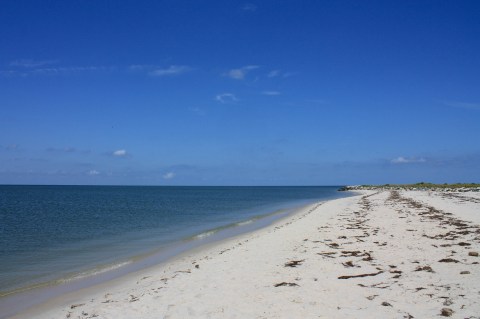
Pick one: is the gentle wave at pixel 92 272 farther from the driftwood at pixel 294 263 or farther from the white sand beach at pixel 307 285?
the driftwood at pixel 294 263

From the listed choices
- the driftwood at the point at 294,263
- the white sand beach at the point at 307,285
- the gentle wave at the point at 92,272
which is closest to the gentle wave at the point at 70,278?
the gentle wave at the point at 92,272

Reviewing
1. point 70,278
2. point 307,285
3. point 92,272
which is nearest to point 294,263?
point 307,285

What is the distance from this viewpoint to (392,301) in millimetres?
8352

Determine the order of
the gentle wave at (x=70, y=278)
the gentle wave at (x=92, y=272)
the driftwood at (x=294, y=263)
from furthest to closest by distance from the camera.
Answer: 1. the gentle wave at (x=92, y=272)
2. the driftwood at (x=294, y=263)
3. the gentle wave at (x=70, y=278)

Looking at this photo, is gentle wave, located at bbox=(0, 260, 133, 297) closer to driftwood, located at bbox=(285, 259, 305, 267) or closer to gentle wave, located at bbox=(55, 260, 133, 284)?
gentle wave, located at bbox=(55, 260, 133, 284)

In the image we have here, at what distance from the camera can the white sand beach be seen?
8192mm

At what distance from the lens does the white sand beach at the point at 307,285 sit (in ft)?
26.9

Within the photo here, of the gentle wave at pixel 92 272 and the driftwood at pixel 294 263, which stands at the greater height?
the driftwood at pixel 294 263

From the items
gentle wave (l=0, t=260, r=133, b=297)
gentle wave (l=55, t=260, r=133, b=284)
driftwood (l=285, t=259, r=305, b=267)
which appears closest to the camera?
gentle wave (l=0, t=260, r=133, b=297)

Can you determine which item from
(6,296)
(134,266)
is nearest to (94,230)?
(134,266)

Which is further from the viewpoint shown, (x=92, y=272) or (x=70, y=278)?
(x=92, y=272)

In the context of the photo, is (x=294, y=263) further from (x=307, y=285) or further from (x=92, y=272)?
(x=92, y=272)

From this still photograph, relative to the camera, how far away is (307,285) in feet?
33.3

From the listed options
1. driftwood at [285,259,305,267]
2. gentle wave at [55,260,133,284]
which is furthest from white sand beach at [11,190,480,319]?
gentle wave at [55,260,133,284]
